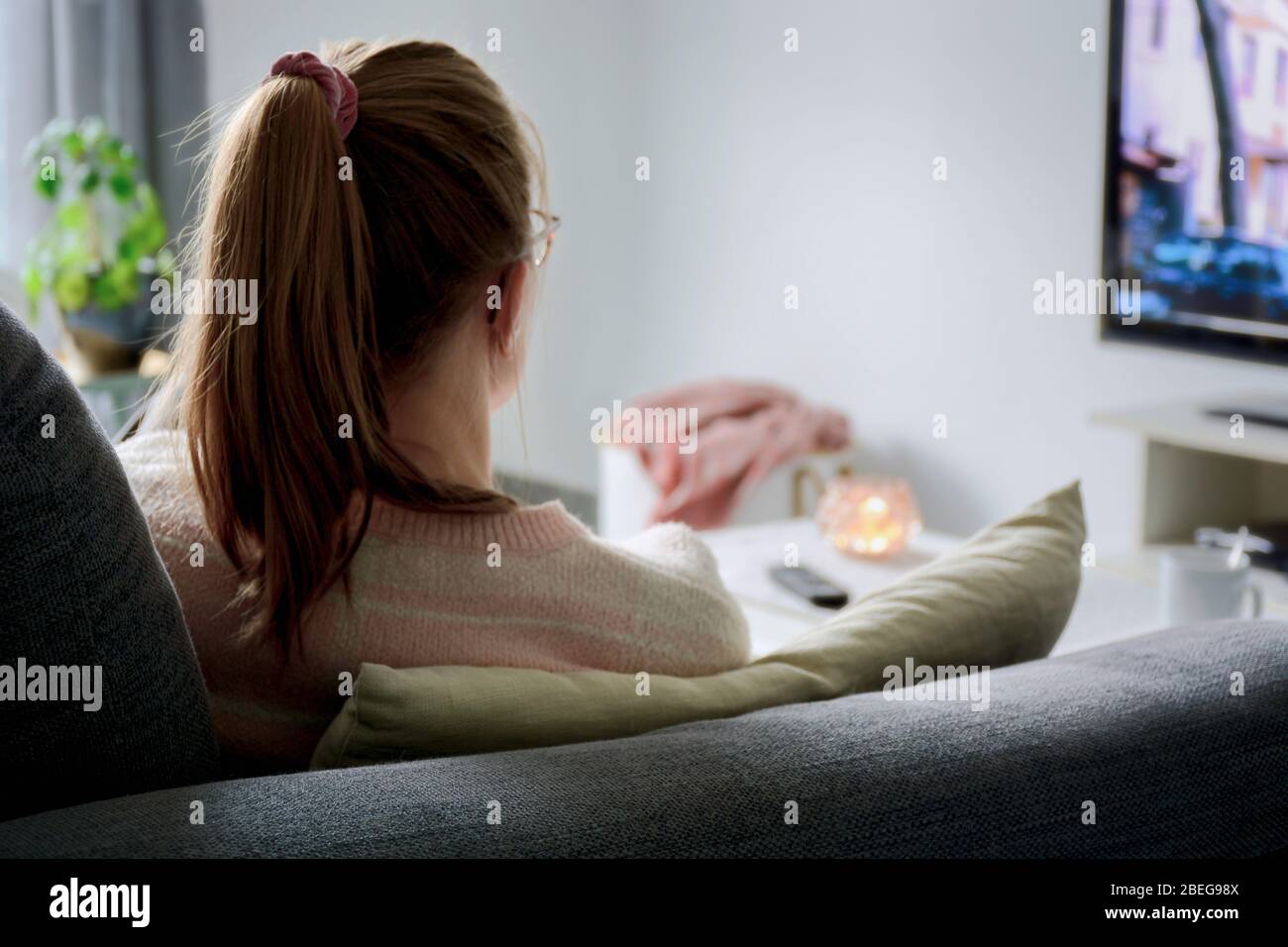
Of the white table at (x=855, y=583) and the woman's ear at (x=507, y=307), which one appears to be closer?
the woman's ear at (x=507, y=307)

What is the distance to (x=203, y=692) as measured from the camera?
2.45ft

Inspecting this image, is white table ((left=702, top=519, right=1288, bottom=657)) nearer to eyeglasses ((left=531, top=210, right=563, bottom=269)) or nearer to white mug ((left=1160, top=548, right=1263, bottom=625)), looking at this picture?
white mug ((left=1160, top=548, right=1263, bottom=625))

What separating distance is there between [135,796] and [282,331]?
0.30m

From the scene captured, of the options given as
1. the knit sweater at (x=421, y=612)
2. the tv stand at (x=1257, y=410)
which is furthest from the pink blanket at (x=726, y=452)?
the knit sweater at (x=421, y=612)

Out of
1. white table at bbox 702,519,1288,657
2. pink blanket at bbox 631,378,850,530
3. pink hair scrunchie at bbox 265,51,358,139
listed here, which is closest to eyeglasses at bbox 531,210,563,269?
pink hair scrunchie at bbox 265,51,358,139

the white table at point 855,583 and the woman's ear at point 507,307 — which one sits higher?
the woman's ear at point 507,307

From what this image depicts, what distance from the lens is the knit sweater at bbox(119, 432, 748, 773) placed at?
0.85 m

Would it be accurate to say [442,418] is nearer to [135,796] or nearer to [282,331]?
[282,331]

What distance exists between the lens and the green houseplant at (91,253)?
10.7ft

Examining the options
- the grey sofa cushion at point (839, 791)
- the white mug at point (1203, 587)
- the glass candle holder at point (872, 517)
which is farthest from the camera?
the glass candle holder at point (872, 517)

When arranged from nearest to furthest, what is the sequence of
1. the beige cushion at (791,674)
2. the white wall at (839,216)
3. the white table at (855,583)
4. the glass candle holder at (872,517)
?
the beige cushion at (791,674)
the white table at (855,583)
the glass candle holder at (872,517)
the white wall at (839,216)

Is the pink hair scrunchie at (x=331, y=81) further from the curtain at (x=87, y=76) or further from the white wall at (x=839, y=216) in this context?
the curtain at (x=87, y=76)

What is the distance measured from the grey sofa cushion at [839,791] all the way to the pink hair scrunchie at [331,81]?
1.35ft

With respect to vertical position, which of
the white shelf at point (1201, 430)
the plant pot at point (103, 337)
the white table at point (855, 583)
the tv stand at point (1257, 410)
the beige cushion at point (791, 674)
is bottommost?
the white table at point (855, 583)
